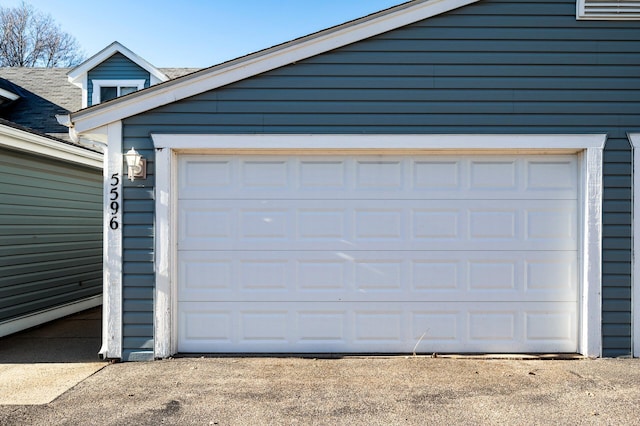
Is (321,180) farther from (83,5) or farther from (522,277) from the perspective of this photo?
(83,5)

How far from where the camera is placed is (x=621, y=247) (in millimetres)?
4461

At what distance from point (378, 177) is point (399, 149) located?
1.16 feet

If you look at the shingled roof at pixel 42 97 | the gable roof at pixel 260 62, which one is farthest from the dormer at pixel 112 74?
the gable roof at pixel 260 62

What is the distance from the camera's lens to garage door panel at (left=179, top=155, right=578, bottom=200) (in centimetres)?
457

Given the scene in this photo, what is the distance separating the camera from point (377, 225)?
15.1ft

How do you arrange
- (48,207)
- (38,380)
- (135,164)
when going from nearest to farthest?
(38,380) → (135,164) → (48,207)

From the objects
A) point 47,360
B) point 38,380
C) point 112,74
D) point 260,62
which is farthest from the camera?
point 112,74

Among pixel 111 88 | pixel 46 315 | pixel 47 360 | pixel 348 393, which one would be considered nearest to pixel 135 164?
pixel 47 360

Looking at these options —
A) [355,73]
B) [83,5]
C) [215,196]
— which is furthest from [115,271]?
[83,5]

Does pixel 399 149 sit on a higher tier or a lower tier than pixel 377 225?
higher

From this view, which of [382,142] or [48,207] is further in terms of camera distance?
[48,207]

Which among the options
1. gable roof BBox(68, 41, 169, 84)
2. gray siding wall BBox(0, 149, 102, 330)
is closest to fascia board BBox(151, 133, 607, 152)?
gray siding wall BBox(0, 149, 102, 330)

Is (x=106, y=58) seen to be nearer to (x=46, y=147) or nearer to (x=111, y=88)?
(x=111, y=88)

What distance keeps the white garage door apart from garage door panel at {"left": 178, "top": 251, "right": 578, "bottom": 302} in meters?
0.01
